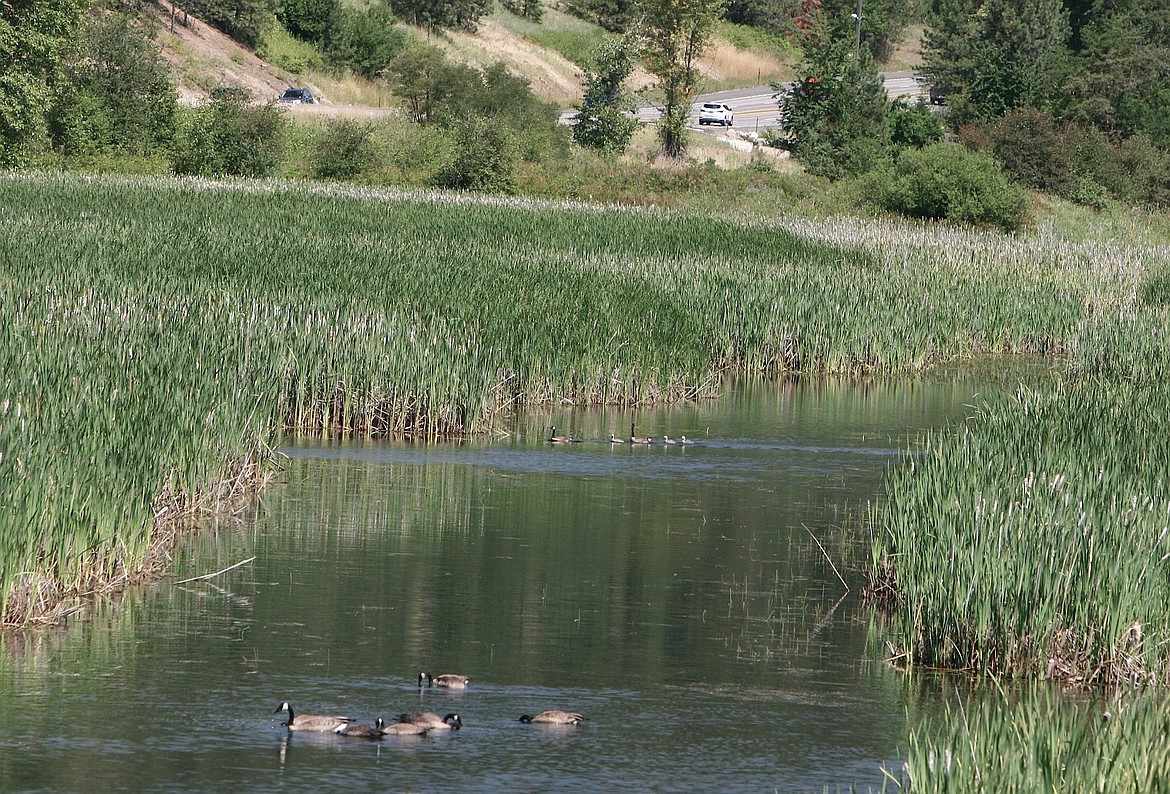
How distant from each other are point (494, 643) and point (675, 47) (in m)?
60.0

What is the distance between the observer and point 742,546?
521 inches

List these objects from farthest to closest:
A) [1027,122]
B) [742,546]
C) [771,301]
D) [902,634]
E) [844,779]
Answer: [1027,122], [771,301], [742,546], [902,634], [844,779]

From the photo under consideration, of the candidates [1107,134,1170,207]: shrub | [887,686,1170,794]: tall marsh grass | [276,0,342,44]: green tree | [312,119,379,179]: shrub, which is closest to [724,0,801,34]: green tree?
[276,0,342,44]: green tree

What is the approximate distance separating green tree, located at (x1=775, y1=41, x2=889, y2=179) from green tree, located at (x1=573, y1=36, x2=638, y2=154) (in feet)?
22.5

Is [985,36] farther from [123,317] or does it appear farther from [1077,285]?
[123,317]

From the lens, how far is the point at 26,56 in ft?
163

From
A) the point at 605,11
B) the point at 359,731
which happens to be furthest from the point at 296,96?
the point at 359,731

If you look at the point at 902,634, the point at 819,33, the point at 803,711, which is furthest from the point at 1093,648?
the point at 819,33

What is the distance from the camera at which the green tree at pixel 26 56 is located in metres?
48.1

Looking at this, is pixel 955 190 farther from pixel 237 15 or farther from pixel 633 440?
pixel 237 15

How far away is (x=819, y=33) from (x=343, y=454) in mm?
55665

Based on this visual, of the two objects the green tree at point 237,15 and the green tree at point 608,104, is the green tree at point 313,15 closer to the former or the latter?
the green tree at point 237,15

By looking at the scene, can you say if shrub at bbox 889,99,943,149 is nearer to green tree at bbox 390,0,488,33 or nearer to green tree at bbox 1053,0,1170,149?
green tree at bbox 1053,0,1170,149

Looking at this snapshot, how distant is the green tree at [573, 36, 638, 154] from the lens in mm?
66312
